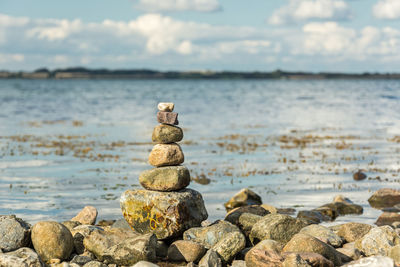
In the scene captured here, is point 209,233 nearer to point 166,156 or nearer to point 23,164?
point 166,156

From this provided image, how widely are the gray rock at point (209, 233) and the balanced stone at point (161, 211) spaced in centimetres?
37

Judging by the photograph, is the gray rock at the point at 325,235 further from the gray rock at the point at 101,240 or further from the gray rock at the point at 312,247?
the gray rock at the point at 101,240

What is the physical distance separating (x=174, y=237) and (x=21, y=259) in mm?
4125

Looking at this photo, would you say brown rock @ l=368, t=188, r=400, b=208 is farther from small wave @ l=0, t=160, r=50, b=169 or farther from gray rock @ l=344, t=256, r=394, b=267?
small wave @ l=0, t=160, r=50, b=169

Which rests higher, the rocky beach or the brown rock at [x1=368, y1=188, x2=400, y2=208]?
the rocky beach

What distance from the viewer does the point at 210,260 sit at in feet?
41.9

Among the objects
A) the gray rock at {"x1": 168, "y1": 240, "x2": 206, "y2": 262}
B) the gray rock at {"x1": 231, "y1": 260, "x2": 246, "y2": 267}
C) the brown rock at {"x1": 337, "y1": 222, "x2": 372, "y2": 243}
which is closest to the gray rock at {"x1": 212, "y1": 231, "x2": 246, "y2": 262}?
the gray rock at {"x1": 231, "y1": 260, "x2": 246, "y2": 267}

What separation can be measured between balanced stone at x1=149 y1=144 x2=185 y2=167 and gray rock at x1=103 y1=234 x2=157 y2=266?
2.65 meters

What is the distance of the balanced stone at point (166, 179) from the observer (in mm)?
15141

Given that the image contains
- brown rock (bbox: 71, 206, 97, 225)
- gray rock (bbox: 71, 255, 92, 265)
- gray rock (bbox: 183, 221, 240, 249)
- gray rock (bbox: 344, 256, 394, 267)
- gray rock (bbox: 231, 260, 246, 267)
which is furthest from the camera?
brown rock (bbox: 71, 206, 97, 225)

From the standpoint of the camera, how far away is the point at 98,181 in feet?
80.8

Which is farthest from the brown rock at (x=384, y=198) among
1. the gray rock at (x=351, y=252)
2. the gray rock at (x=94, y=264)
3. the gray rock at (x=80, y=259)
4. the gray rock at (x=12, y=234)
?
the gray rock at (x=12, y=234)

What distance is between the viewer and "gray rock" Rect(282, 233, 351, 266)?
12867 mm

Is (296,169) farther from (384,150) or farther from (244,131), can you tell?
(244,131)
